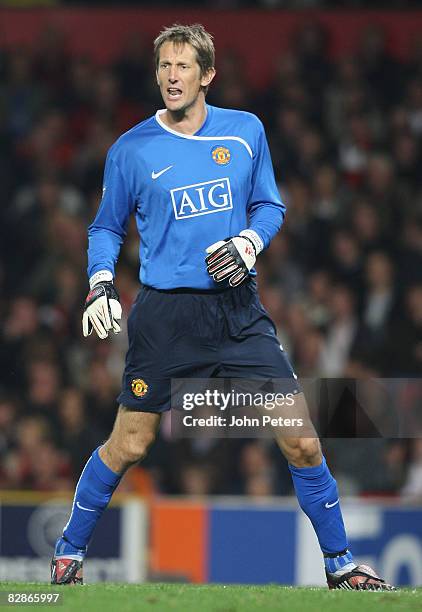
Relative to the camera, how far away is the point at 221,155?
19.0 feet

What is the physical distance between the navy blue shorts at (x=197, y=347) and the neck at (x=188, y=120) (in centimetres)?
68

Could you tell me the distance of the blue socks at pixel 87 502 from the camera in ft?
19.5

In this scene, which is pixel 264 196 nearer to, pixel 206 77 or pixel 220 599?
pixel 206 77

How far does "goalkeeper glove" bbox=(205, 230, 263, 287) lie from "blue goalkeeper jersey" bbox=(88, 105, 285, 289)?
0.39ft

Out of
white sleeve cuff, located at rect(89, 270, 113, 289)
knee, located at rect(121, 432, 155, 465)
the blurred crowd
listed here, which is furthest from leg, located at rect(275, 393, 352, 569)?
the blurred crowd

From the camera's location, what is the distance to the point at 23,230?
39.2ft

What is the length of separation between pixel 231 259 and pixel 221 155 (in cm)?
48

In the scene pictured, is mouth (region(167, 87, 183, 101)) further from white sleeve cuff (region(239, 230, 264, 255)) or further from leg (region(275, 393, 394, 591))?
leg (region(275, 393, 394, 591))

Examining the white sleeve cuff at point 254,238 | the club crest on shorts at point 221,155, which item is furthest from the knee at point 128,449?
the club crest on shorts at point 221,155

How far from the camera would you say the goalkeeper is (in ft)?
18.8


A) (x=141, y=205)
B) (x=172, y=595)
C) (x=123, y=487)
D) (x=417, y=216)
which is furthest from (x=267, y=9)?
(x=172, y=595)

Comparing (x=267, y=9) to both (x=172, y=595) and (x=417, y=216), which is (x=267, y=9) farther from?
(x=172, y=595)

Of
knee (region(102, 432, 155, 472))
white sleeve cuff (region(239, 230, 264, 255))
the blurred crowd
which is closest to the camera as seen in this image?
white sleeve cuff (region(239, 230, 264, 255))

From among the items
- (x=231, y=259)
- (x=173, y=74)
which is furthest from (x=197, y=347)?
(x=173, y=74)
